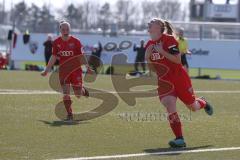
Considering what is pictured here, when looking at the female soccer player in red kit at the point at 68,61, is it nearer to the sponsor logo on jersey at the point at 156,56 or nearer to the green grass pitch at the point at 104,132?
the green grass pitch at the point at 104,132

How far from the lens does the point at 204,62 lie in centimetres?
3247

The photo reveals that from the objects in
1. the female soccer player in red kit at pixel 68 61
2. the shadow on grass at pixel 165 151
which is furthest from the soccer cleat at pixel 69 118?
the shadow on grass at pixel 165 151

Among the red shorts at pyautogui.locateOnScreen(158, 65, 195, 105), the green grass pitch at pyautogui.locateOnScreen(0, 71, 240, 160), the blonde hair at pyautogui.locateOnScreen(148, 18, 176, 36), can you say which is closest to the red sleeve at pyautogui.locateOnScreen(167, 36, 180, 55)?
the blonde hair at pyautogui.locateOnScreen(148, 18, 176, 36)

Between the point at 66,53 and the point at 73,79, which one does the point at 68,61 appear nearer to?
the point at 66,53

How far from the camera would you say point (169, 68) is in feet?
32.4

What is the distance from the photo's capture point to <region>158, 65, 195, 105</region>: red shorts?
9898 millimetres

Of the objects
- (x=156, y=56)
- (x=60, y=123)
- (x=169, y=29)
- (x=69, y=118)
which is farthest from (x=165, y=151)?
(x=69, y=118)

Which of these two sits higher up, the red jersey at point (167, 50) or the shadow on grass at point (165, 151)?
the red jersey at point (167, 50)

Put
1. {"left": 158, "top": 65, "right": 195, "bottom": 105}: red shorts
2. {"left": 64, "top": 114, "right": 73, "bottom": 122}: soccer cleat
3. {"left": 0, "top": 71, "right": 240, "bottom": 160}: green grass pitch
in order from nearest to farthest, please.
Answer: {"left": 0, "top": 71, "right": 240, "bottom": 160}: green grass pitch < {"left": 158, "top": 65, "right": 195, "bottom": 105}: red shorts < {"left": 64, "top": 114, "right": 73, "bottom": 122}: soccer cleat

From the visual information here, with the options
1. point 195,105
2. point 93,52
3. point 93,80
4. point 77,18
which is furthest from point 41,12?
point 195,105

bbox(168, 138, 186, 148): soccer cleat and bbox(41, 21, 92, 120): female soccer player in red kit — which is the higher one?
bbox(41, 21, 92, 120): female soccer player in red kit

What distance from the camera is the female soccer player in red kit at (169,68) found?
973cm

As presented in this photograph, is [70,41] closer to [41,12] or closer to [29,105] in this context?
[29,105]

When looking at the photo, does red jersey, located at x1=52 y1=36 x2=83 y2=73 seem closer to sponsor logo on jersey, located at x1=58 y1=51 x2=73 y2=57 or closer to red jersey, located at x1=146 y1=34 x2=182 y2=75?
sponsor logo on jersey, located at x1=58 y1=51 x2=73 y2=57
